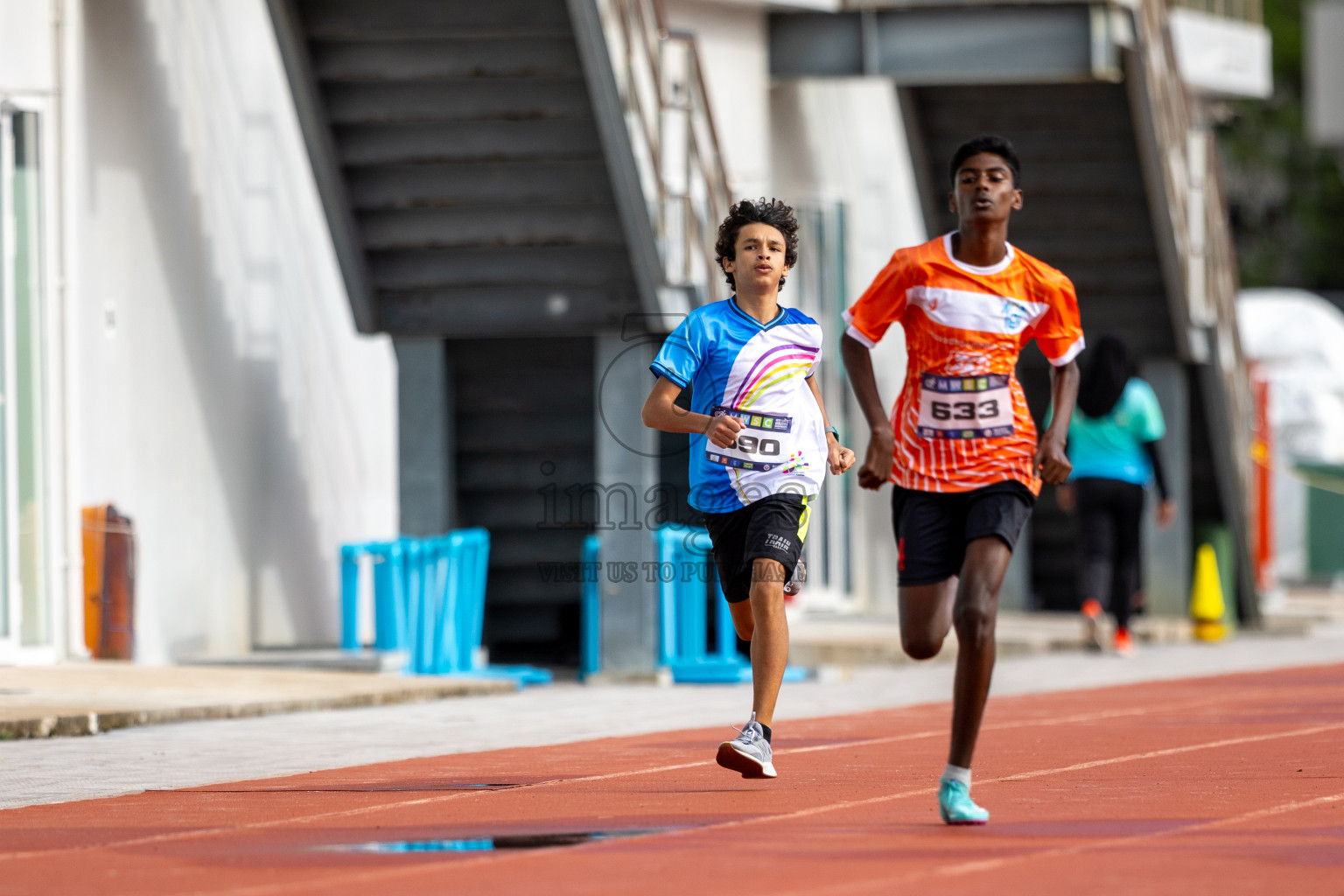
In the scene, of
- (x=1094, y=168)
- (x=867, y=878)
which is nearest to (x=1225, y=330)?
(x=1094, y=168)

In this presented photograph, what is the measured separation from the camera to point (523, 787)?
8.16 m

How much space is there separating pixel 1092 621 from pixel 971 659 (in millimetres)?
10147

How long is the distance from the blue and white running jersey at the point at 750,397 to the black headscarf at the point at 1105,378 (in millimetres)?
8284

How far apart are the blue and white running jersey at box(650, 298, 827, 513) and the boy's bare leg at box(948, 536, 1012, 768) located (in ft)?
4.80

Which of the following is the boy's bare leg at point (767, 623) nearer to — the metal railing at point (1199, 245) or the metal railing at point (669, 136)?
the metal railing at point (669, 136)

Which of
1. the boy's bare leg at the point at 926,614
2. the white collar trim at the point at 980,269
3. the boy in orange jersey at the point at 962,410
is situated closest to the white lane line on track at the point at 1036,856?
the boy in orange jersey at the point at 962,410

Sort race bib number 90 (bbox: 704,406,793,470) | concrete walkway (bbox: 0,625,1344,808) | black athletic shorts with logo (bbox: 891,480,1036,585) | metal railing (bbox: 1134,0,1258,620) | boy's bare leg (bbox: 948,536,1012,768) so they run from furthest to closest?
metal railing (bbox: 1134,0,1258,620), concrete walkway (bbox: 0,625,1344,808), race bib number 90 (bbox: 704,406,793,470), black athletic shorts with logo (bbox: 891,480,1036,585), boy's bare leg (bbox: 948,536,1012,768)

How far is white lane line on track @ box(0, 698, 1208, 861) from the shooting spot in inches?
265

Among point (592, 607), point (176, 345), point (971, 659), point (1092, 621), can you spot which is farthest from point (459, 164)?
point (971, 659)

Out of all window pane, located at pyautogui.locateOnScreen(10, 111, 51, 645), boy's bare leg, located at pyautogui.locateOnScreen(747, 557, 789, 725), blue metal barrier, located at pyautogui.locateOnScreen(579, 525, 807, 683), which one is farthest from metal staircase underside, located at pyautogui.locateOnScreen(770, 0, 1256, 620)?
boy's bare leg, located at pyautogui.locateOnScreen(747, 557, 789, 725)

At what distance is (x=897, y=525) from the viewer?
7.27m

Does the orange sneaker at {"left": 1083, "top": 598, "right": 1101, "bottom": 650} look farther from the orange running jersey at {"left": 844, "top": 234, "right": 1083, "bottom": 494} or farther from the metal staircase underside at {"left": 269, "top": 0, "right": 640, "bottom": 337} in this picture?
the orange running jersey at {"left": 844, "top": 234, "right": 1083, "bottom": 494}

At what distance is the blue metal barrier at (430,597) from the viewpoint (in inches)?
554

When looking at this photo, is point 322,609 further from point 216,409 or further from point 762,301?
point 762,301
